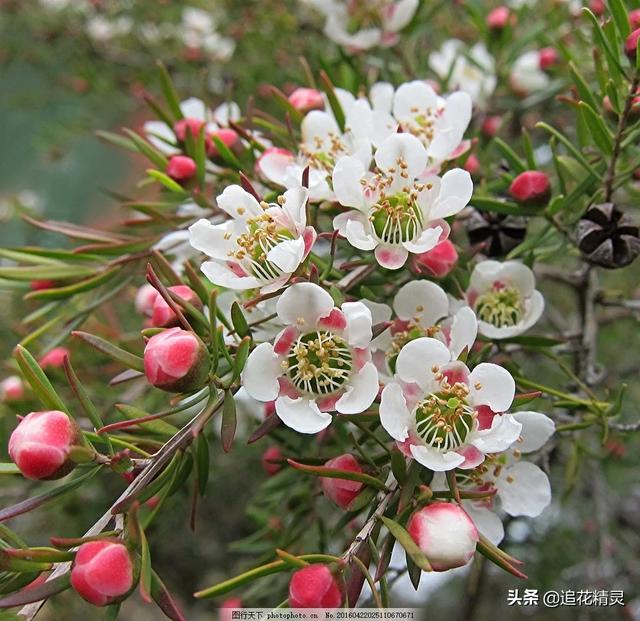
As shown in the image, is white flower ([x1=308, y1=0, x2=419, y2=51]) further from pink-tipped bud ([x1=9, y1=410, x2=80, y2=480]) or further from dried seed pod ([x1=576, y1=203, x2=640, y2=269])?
pink-tipped bud ([x1=9, y1=410, x2=80, y2=480])

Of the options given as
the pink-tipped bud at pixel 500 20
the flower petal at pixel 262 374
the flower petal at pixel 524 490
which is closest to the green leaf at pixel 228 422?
the flower petal at pixel 262 374

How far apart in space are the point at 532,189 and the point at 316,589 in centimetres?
44

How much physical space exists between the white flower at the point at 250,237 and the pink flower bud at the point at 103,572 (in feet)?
0.71

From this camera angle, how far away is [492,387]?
55 centimetres

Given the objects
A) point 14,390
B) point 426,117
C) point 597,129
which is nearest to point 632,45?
point 597,129

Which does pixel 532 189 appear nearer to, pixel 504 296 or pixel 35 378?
pixel 504 296

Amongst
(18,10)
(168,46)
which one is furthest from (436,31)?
(18,10)

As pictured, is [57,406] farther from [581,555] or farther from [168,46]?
[168,46]

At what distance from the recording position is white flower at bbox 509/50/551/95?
3.85ft

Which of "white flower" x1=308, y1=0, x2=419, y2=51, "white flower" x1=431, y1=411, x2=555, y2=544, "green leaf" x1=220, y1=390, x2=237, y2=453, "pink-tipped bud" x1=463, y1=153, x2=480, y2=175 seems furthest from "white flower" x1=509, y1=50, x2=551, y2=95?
"green leaf" x1=220, y1=390, x2=237, y2=453

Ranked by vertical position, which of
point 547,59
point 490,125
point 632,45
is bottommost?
point 490,125

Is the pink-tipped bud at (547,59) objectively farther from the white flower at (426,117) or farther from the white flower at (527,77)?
the white flower at (426,117)

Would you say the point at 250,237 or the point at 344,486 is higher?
the point at 250,237

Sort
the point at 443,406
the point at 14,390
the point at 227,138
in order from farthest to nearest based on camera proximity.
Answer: the point at 14,390, the point at 227,138, the point at 443,406
